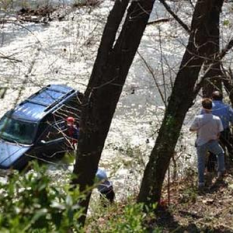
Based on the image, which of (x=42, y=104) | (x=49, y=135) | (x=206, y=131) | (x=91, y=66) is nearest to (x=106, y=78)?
(x=206, y=131)

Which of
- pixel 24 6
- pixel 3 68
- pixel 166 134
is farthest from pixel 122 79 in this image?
pixel 24 6

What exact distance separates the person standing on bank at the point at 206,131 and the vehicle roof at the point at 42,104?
488cm

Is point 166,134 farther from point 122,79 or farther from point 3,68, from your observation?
point 3,68

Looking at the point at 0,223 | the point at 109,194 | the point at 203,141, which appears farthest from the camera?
the point at 109,194

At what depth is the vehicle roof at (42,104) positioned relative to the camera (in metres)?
13.1

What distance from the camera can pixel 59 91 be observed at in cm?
1399

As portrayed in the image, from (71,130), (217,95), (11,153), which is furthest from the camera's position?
(11,153)

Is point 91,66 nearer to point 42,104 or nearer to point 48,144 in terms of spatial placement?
point 42,104

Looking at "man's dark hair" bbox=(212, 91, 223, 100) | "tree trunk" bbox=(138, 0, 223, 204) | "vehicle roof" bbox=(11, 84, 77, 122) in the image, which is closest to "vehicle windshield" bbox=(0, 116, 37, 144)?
"vehicle roof" bbox=(11, 84, 77, 122)

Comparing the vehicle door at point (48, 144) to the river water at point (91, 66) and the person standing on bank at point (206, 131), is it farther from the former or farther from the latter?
the person standing on bank at point (206, 131)

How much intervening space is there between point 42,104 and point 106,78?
24.5 feet

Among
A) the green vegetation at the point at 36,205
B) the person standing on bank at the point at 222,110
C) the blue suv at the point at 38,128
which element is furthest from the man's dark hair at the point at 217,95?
the green vegetation at the point at 36,205

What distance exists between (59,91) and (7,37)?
19.9 ft

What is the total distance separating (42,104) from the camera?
13.4 m
